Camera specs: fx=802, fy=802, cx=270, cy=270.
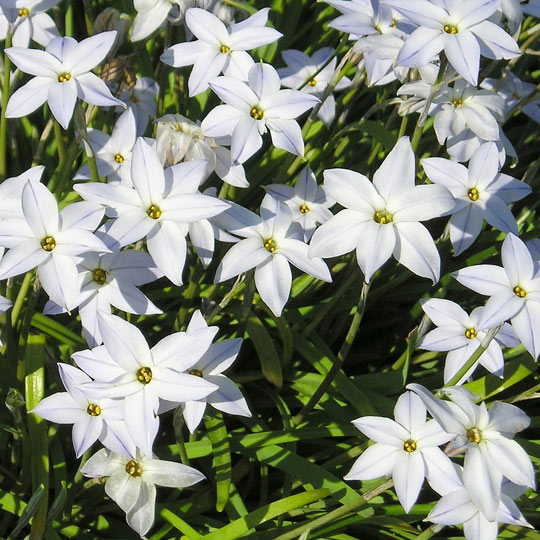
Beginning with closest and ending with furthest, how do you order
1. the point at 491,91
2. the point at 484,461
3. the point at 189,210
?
the point at 484,461
the point at 189,210
the point at 491,91

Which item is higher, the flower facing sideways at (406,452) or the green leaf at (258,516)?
the flower facing sideways at (406,452)

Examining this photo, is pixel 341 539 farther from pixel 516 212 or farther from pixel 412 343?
pixel 516 212

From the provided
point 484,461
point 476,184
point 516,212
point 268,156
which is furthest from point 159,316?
point 516,212

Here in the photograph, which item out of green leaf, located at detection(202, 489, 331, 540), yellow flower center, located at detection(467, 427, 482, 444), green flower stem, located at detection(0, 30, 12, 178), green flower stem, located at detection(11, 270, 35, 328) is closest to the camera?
yellow flower center, located at detection(467, 427, 482, 444)

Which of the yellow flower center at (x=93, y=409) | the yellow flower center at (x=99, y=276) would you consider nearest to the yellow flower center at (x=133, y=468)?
the yellow flower center at (x=93, y=409)

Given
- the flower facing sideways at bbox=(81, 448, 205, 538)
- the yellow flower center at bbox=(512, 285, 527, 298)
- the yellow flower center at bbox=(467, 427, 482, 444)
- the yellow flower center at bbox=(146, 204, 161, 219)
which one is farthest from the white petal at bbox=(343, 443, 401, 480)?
the yellow flower center at bbox=(146, 204, 161, 219)

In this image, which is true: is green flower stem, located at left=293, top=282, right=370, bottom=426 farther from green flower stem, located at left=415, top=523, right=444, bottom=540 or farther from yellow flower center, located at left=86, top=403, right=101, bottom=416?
yellow flower center, located at left=86, top=403, right=101, bottom=416

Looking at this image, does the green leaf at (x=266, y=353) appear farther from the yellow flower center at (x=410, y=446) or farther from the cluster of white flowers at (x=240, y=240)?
the yellow flower center at (x=410, y=446)
